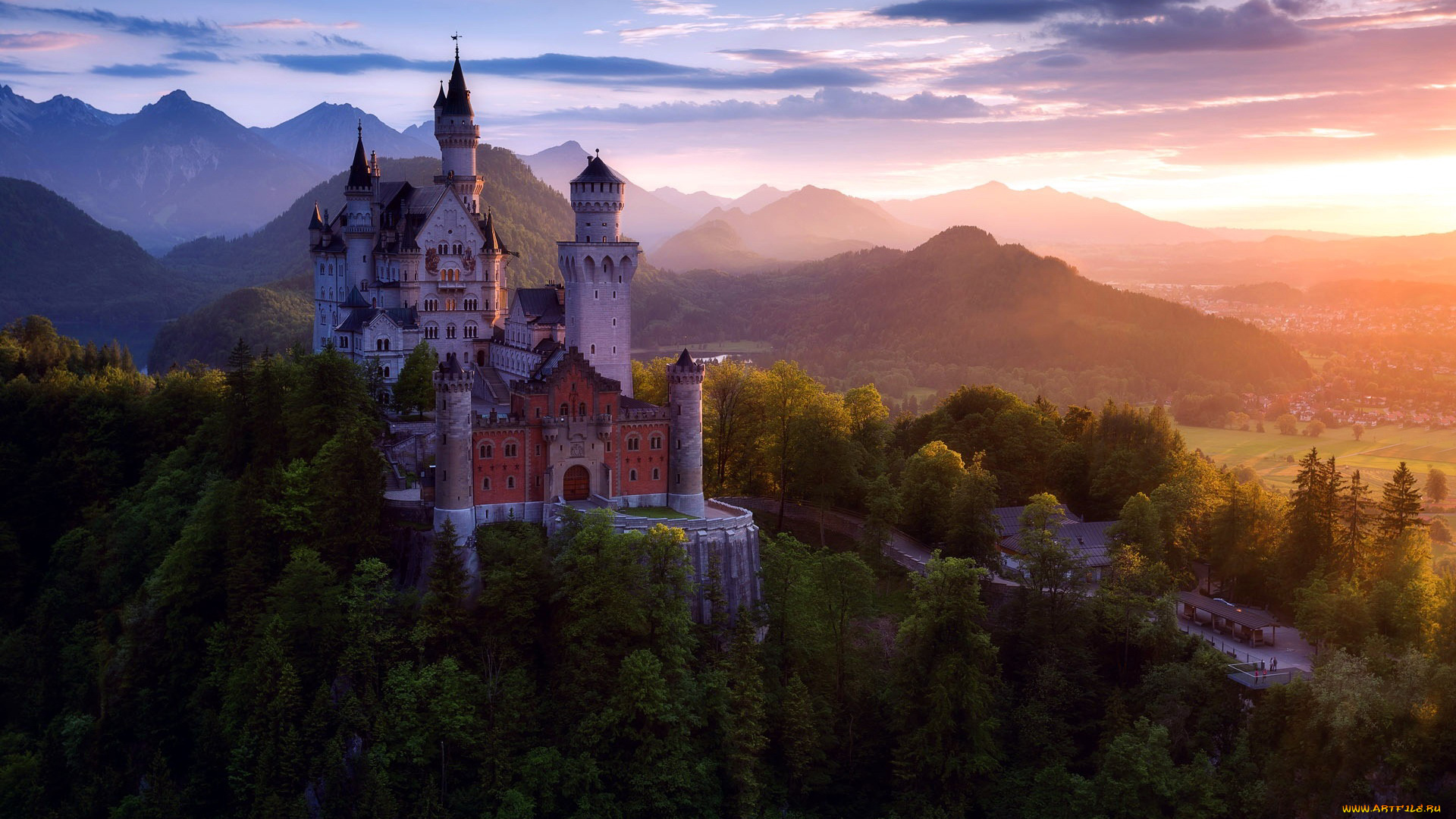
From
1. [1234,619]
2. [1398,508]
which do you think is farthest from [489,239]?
[1398,508]

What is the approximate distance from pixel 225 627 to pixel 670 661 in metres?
21.4

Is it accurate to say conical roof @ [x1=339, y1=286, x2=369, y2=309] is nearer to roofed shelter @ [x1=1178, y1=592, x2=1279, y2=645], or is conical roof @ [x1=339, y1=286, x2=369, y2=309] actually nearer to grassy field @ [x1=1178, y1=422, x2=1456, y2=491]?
roofed shelter @ [x1=1178, y1=592, x2=1279, y2=645]

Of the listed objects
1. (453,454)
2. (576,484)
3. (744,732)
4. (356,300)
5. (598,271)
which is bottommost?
(744,732)

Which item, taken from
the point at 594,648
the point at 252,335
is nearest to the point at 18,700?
the point at 594,648

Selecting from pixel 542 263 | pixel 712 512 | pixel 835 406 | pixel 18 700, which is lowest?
pixel 18 700

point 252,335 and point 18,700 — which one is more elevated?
point 252,335

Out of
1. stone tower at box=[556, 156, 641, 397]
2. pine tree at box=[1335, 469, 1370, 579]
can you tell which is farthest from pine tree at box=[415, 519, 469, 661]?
pine tree at box=[1335, 469, 1370, 579]

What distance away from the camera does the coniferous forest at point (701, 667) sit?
145 ft

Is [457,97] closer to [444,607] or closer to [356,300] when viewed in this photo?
[356,300]

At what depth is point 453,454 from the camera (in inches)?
2012

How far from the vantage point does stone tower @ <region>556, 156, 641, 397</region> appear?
200 feet

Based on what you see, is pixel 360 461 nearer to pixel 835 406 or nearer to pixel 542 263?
pixel 835 406

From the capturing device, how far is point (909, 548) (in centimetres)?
6247

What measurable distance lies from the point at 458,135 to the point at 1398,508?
193ft
